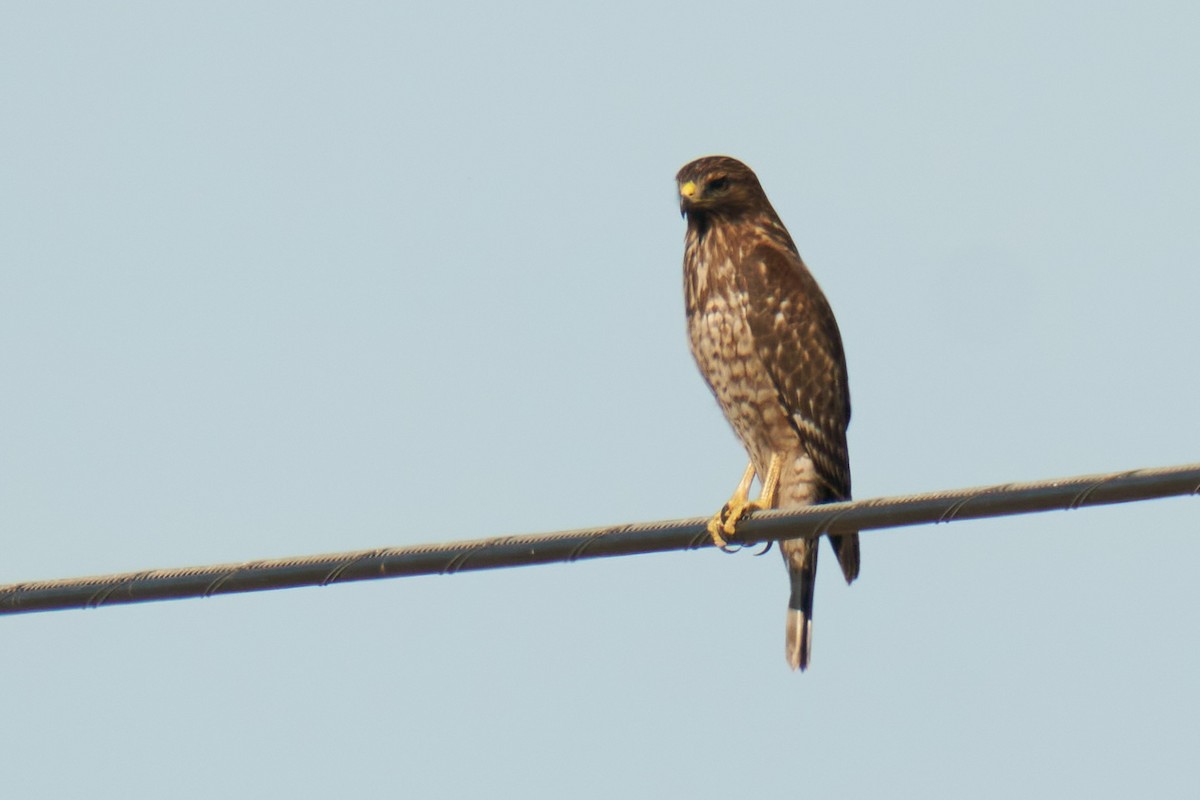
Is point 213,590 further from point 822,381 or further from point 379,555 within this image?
point 822,381

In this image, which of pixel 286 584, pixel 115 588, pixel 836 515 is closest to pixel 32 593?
pixel 115 588

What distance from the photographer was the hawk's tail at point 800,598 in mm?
9289

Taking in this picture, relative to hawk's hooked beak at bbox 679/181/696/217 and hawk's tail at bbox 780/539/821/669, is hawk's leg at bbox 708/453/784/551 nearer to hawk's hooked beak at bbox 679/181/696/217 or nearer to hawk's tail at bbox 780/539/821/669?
hawk's tail at bbox 780/539/821/669

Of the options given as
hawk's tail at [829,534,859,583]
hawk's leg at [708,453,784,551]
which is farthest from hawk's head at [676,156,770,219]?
hawk's tail at [829,534,859,583]

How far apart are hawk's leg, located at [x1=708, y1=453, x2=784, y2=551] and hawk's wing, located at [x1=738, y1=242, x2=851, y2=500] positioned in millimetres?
202

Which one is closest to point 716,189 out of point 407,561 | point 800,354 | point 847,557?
point 800,354

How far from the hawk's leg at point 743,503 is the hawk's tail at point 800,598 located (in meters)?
0.28

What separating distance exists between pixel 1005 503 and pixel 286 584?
2168 millimetres

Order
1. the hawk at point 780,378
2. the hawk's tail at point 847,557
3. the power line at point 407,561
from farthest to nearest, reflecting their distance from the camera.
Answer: the hawk at point 780,378 → the hawk's tail at point 847,557 → the power line at point 407,561

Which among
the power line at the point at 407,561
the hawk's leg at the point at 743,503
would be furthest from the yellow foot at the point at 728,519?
the power line at the point at 407,561

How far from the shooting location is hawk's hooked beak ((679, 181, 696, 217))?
973 cm

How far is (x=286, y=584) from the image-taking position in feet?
19.2

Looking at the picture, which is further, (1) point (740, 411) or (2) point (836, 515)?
(1) point (740, 411)

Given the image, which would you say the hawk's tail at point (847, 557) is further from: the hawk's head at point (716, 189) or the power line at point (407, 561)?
the power line at point (407, 561)
